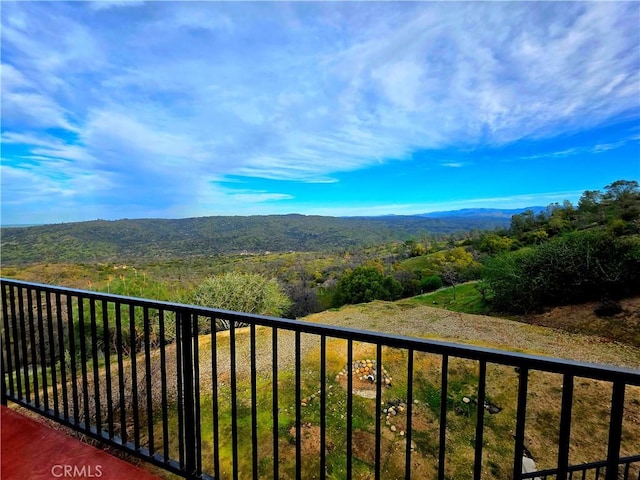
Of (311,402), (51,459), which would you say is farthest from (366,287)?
(51,459)

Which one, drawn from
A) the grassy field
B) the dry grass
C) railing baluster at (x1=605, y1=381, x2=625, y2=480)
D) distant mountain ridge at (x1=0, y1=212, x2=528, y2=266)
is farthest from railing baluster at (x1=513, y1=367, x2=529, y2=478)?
distant mountain ridge at (x1=0, y1=212, x2=528, y2=266)

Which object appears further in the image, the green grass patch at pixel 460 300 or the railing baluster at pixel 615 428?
the green grass patch at pixel 460 300

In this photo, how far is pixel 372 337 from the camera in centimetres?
100

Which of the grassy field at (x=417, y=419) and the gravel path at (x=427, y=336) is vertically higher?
the grassy field at (x=417, y=419)

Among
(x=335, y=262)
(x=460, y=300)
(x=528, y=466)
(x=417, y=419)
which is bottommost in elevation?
(x=460, y=300)

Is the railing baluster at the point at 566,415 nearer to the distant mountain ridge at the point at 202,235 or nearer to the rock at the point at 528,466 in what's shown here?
the rock at the point at 528,466

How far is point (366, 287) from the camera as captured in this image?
17469 mm

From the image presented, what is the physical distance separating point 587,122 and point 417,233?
18.3m

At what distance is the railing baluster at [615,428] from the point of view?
73 cm

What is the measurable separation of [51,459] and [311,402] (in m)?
4.26

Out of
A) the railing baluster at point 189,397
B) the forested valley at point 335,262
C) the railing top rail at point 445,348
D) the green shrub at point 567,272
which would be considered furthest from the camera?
the forested valley at point 335,262

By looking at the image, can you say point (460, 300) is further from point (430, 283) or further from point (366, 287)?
point (366, 287)

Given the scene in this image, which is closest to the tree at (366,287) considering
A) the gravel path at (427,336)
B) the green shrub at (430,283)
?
the green shrub at (430,283)

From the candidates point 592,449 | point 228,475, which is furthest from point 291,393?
point 592,449
